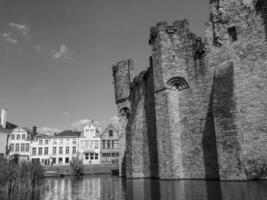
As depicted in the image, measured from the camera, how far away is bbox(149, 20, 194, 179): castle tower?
1375 centimetres

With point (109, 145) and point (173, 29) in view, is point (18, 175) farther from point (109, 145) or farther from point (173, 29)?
point (109, 145)

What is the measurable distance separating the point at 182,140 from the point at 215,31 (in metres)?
6.33

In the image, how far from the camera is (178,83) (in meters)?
14.9

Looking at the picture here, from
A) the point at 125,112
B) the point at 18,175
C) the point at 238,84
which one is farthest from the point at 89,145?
the point at 238,84

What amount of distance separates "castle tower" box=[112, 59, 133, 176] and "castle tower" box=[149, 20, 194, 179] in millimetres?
5546

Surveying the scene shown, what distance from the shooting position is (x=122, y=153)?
21.3m

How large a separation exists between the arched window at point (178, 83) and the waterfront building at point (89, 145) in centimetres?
3112

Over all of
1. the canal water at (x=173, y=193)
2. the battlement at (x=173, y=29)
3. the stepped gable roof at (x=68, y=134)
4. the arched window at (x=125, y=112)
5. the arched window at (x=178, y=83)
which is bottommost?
the canal water at (x=173, y=193)

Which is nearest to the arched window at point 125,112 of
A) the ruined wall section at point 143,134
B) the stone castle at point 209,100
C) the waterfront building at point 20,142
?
the ruined wall section at point 143,134

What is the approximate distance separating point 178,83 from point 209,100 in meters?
2.16

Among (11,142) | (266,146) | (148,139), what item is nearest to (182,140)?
(148,139)

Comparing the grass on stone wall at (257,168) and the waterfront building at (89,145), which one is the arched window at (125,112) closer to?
the grass on stone wall at (257,168)

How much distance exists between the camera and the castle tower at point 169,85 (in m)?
13.8

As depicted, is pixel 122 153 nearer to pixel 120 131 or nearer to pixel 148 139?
pixel 120 131
